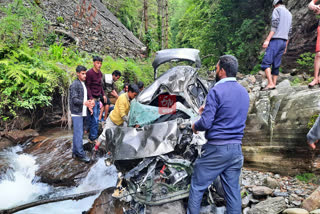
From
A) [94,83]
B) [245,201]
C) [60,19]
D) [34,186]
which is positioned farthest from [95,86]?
[60,19]

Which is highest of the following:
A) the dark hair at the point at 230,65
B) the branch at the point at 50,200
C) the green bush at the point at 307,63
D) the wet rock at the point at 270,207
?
the green bush at the point at 307,63

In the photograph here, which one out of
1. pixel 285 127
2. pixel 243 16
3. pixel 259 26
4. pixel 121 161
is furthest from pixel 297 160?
pixel 243 16

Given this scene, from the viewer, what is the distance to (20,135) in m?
5.58

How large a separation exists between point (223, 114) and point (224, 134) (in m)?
0.24

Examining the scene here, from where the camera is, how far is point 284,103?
4.21 metres

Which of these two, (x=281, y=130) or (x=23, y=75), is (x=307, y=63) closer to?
(x=281, y=130)

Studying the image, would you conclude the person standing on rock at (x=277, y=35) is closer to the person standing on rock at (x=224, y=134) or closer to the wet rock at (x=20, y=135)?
the person standing on rock at (x=224, y=134)

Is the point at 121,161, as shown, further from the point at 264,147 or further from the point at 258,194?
the point at 264,147

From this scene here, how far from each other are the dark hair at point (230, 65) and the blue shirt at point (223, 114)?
121mm

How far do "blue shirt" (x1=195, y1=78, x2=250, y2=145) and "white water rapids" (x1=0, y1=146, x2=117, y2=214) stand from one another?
2.83 metres

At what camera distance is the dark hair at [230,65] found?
2496mm

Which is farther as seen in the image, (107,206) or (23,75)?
(23,75)

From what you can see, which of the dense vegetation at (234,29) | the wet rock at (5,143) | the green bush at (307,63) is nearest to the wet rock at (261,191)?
the green bush at (307,63)

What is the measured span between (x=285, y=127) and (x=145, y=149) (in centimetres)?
279
